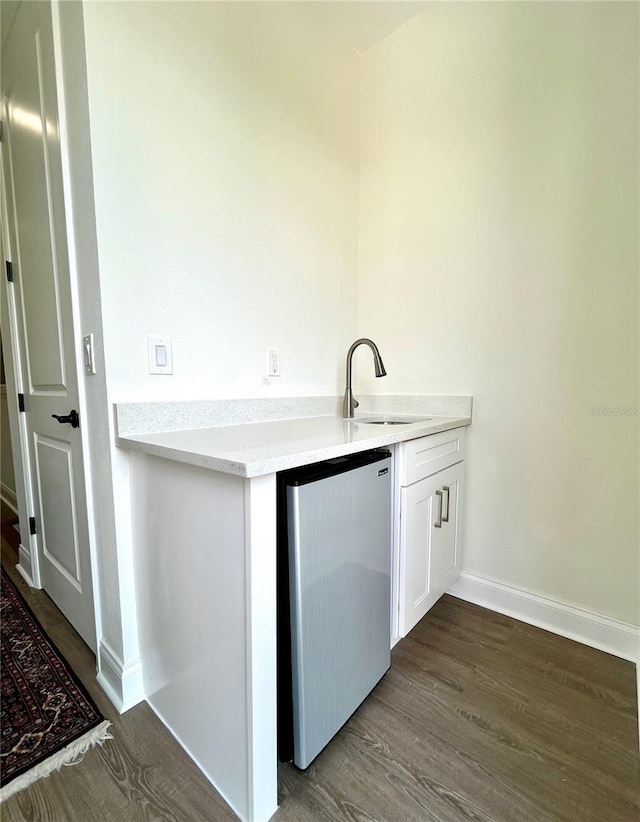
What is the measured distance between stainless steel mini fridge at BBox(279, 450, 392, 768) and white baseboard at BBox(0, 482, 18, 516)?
294 centimetres

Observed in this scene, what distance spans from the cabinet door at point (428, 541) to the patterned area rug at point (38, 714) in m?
1.04

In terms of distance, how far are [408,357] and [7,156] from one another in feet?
6.88

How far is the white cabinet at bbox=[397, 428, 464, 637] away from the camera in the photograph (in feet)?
4.24

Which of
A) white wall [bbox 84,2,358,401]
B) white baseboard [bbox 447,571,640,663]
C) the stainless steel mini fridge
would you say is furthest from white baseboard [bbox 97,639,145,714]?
white baseboard [bbox 447,571,640,663]

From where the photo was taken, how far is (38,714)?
45.9 inches

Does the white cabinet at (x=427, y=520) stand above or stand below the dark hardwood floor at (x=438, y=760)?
above

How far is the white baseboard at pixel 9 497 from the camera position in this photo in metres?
2.86

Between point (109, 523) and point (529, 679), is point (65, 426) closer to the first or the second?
point (109, 523)

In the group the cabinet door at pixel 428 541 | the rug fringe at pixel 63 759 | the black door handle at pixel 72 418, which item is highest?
the black door handle at pixel 72 418

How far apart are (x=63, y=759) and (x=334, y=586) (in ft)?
2.97

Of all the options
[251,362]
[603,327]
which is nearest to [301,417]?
[251,362]

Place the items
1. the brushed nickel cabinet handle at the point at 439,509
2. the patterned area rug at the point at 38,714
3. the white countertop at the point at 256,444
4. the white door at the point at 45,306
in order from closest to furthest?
the white countertop at the point at 256,444 → the patterned area rug at the point at 38,714 → the white door at the point at 45,306 → the brushed nickel cabinet handle at the point at 439,509

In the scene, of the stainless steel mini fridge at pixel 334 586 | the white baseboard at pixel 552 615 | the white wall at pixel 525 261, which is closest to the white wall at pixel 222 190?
the white wall at pixel 525 261

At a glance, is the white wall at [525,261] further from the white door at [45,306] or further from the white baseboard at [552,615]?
the white door at [45,306]
